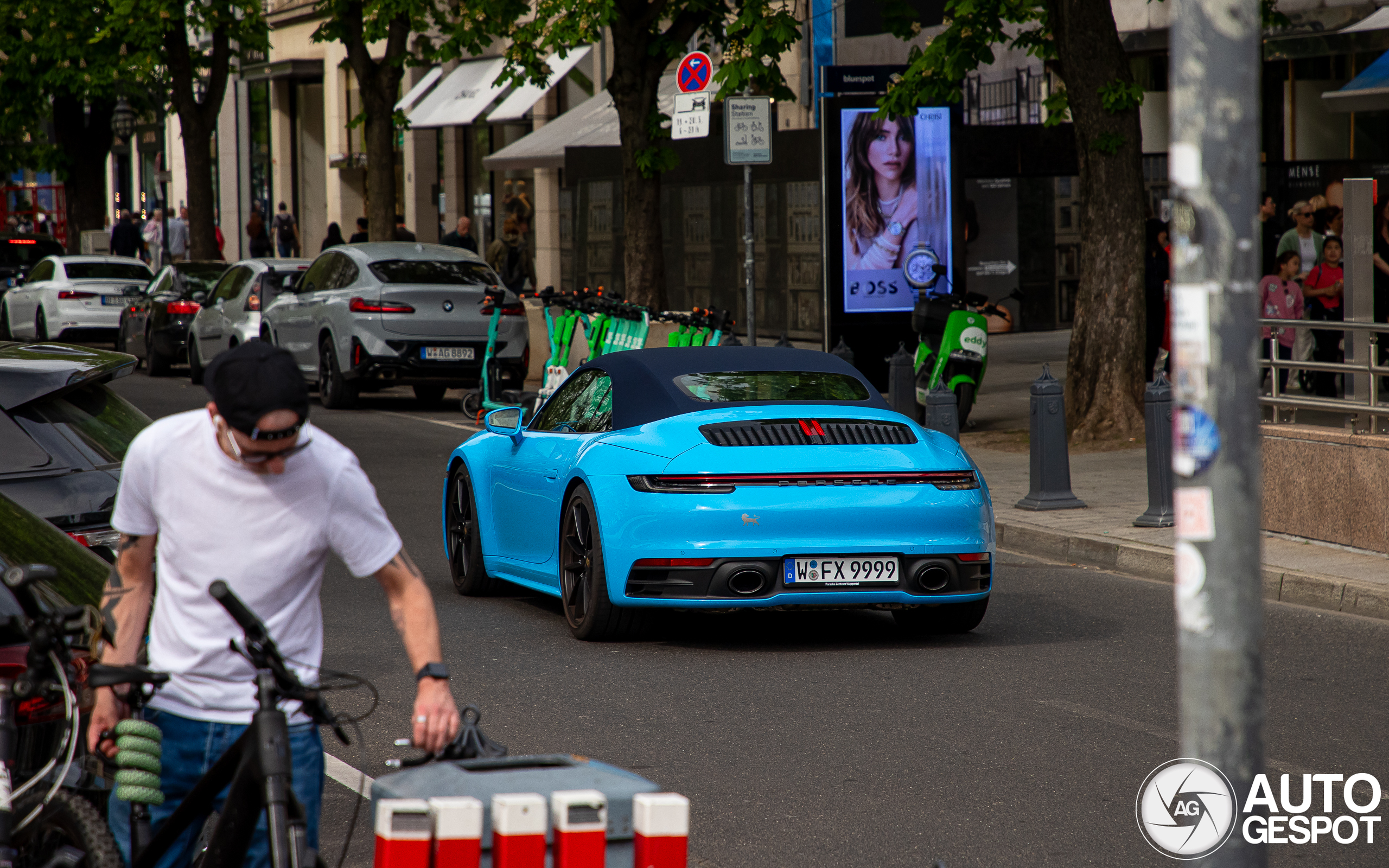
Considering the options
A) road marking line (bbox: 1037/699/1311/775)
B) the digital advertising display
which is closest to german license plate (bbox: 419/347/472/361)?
the digital advertising display

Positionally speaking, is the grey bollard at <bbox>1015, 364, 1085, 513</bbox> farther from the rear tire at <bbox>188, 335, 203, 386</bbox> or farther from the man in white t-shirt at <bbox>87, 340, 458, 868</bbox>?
the rear tire at <bbox>188, 335, 203, 386</bbox>

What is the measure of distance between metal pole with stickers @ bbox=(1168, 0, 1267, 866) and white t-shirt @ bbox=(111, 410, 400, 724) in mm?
1555

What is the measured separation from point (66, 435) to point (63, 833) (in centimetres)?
337

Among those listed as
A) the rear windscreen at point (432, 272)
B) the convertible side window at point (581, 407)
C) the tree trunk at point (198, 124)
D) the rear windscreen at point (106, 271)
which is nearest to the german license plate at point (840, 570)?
the convertible side window at point (581, 407)

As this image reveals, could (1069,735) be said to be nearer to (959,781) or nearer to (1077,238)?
(959,781)

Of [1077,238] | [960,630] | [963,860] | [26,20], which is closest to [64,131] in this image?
[26,20]

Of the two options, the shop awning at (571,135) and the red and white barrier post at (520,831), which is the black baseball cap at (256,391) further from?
the shop awning at (571,135)

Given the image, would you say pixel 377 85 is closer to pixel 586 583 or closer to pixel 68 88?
pixel 68 88

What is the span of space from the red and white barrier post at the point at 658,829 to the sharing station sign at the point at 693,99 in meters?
12.8

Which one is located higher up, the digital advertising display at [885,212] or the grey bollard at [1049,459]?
the digital advertising display at [885,212]

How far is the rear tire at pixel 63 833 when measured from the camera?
369 centimetres

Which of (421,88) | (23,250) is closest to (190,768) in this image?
(23,250)

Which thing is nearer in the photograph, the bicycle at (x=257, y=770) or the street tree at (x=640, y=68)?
the bicycle at (x=257, y=770)

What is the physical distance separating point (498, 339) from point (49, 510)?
13195mm
